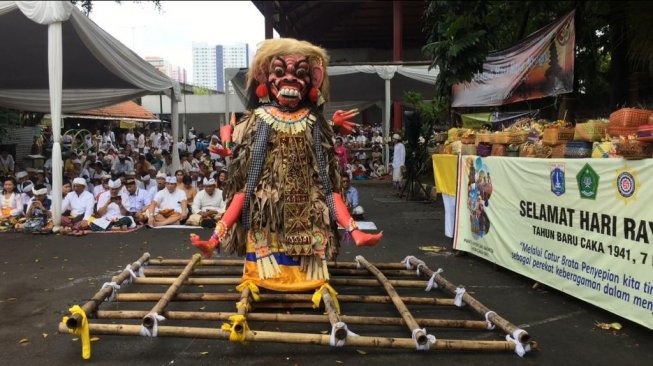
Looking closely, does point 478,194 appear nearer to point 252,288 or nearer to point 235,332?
point 252,288

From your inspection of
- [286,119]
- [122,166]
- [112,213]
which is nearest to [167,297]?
[286,119]

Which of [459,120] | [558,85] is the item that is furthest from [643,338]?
[459,120]

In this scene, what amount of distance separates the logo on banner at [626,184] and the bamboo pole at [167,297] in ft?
11.7

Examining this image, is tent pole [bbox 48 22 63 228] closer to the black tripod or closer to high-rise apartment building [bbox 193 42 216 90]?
the black tripod

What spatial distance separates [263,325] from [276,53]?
2.26m

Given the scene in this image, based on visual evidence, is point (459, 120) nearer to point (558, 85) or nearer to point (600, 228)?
point (558, 85)

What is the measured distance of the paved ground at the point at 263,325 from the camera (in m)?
3.49

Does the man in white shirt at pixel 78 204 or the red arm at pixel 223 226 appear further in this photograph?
the man in white shirt at pixel 78 204

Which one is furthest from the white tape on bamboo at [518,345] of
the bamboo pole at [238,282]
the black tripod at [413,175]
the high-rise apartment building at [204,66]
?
the high-rise apartment building at [204,66]

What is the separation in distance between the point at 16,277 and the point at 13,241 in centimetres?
243

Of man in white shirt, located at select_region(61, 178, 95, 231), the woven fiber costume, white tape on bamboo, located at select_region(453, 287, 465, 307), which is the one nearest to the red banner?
white tape on bamboo, located at select_region(453, 287, 465, 307)

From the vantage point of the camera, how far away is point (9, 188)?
9.13 meters

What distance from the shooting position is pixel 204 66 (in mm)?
45969

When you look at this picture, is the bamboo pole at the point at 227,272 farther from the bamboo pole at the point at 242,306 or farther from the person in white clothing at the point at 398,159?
the person in white clothing at the point at 398,159
